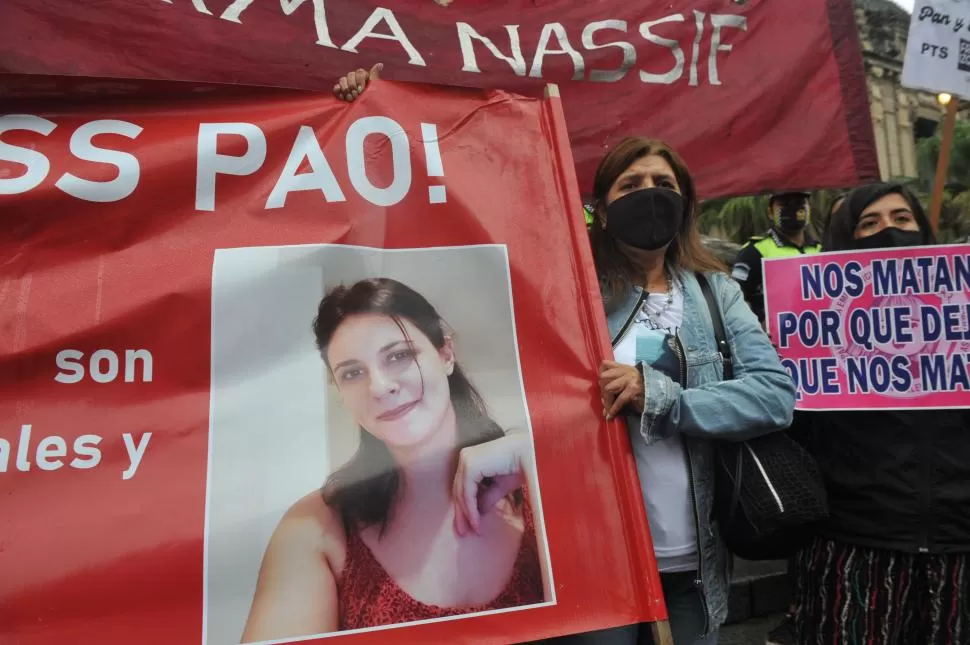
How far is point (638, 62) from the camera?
254cm

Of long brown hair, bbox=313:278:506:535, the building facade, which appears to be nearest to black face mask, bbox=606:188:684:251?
long brown hair, bbox=313:278:506:535

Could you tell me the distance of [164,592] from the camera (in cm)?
148

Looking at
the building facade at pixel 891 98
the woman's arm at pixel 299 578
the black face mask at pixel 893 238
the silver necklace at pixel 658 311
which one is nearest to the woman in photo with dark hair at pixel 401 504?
the woman's arm at pixel 299 578

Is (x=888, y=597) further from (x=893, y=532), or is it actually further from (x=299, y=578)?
(x=299, y=578)

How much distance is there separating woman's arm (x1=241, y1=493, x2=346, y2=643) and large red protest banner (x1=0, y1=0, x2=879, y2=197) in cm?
126

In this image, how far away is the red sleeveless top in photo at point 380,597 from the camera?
4.99ft

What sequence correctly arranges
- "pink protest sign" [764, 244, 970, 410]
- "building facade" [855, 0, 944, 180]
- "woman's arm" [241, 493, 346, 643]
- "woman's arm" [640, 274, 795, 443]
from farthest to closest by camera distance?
"building facade" [855, 0, 944, 180], "pink protest sign" [764, 244, 970, 410], "woman's arm" [640, 274, 795, 443], "woman's arm" [241, 493, 346, 643]

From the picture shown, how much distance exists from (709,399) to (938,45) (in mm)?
2515

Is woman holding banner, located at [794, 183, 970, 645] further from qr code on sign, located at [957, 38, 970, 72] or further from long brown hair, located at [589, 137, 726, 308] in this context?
qr code on sign, located at [957, 38, 970, 72]

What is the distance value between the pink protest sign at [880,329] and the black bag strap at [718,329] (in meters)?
0.55

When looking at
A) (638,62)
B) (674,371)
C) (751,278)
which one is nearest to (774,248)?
(751,278)

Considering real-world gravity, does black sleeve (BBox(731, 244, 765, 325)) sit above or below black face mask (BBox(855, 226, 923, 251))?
above

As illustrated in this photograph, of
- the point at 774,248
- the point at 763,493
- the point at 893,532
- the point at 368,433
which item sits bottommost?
the point at 893,532

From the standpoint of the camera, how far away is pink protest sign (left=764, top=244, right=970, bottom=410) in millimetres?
2287
